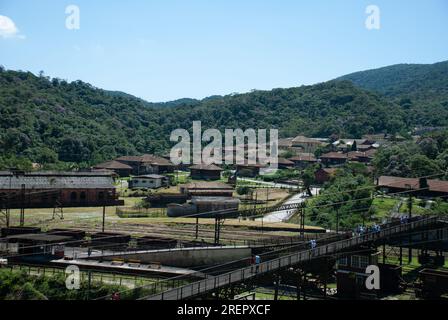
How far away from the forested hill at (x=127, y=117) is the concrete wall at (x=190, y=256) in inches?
1714

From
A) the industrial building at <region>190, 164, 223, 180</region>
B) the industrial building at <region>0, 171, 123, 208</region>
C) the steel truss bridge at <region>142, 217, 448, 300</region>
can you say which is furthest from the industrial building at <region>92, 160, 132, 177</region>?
the steel truss bridge at <region>142, 217, 448, 300</region>

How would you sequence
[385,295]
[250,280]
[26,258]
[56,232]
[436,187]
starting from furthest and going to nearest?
1. [436,187]
2. [56,232]
3. [26,258]
4. [385,295]
5. [250,280]

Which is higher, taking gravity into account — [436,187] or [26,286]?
[436,187]

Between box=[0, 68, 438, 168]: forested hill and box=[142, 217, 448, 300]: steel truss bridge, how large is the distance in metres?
53.6

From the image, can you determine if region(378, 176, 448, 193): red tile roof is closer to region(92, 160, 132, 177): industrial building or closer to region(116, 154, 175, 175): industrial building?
region(116, 154, 175, 175): industrial building

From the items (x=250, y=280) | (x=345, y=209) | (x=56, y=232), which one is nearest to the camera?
(x=250, y=280)

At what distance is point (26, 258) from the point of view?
35344 millimetres

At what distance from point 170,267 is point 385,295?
13886 millimetres

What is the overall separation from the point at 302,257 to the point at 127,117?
116 m

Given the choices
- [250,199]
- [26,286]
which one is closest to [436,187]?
[250,199]

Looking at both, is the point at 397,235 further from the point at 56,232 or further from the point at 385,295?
the point at 56,232

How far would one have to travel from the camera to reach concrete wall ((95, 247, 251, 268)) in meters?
35.8

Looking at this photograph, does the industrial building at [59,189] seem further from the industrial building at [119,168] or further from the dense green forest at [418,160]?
the dense green forest at [418,160]

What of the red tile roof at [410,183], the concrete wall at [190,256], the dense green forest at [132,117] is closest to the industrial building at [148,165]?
the dense green forest at [132,117]
